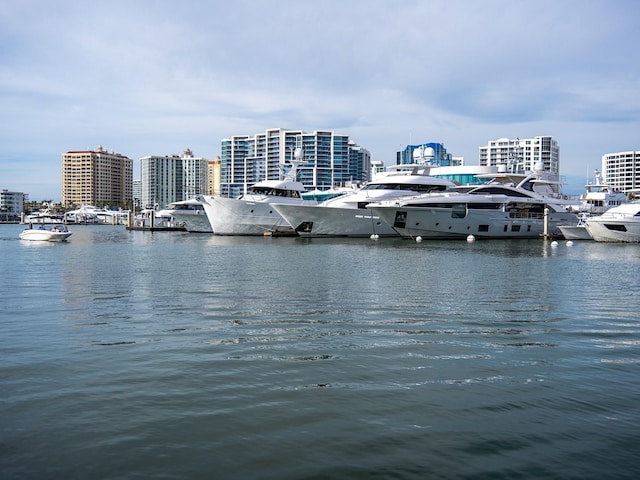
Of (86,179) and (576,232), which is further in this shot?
(86,179)

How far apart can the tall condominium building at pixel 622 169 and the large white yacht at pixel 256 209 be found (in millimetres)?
128503

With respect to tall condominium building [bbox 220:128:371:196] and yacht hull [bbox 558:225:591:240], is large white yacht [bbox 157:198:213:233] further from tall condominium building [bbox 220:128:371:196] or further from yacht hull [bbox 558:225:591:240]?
tall condominium building [bbox 220:128:371:196]

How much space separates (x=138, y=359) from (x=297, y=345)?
9.34 feet

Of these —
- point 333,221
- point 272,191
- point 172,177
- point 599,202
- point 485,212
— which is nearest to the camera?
point 485,212

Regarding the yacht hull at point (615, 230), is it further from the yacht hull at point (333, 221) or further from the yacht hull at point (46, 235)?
the yacht hull at point (46, 235)

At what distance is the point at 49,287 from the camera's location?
18.7 metres

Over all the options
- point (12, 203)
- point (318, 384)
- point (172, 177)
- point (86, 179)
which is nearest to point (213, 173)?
point (172, 177)

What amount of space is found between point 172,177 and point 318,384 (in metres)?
191

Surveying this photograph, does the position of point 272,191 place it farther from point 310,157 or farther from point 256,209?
point 310,157

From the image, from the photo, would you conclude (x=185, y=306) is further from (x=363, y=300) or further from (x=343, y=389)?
(x=343, y=389)

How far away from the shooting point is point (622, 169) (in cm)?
16325

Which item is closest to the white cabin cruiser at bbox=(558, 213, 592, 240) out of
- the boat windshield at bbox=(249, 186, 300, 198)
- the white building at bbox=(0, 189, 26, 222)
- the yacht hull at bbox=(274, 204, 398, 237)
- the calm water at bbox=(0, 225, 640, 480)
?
the yacht hull at bbox=(274, 204, 398, 237)

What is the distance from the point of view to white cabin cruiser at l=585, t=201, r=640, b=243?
4769 centimetres

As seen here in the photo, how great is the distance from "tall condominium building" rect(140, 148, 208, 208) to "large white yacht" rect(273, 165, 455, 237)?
469 ft
